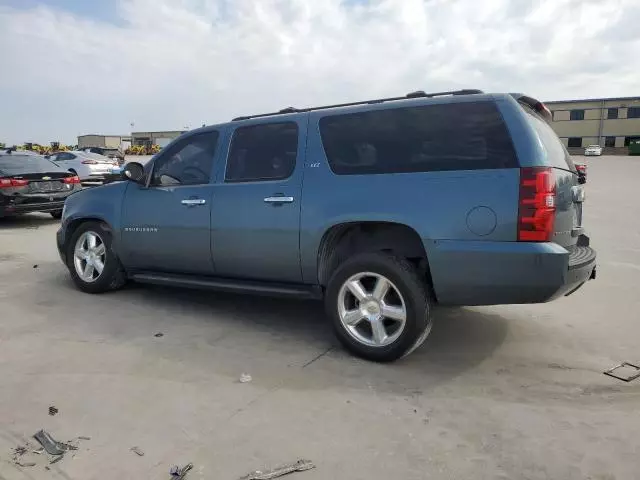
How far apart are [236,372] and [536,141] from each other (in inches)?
102

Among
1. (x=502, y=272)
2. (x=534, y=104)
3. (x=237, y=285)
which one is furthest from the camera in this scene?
(x=237, y=285)

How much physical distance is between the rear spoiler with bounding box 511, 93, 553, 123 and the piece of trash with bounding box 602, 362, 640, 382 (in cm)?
197

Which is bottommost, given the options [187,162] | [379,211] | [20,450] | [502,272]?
[20,450]

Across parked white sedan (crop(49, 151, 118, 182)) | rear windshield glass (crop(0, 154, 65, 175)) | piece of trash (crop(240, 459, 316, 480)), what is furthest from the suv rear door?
parked white sedan (crop(49, 151, 118, 182))

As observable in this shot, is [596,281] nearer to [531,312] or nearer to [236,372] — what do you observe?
[531,312]

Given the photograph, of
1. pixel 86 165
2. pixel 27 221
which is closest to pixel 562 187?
pixel 27 221

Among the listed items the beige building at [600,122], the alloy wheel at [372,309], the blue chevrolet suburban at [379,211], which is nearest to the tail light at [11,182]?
the blue chevrolet suburban at [379,211]

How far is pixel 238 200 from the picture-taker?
4.60m

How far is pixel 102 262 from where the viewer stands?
19.1 ft

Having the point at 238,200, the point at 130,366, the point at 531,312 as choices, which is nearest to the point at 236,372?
the point at 130,366

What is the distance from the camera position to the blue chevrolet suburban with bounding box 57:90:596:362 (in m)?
3.45

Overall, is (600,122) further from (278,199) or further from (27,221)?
(278,199)

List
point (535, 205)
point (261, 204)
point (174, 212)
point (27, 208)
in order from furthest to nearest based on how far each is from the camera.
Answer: point (27, 208), point (174, 212), point (261, 204), point (535, 205)

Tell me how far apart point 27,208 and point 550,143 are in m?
10.4
